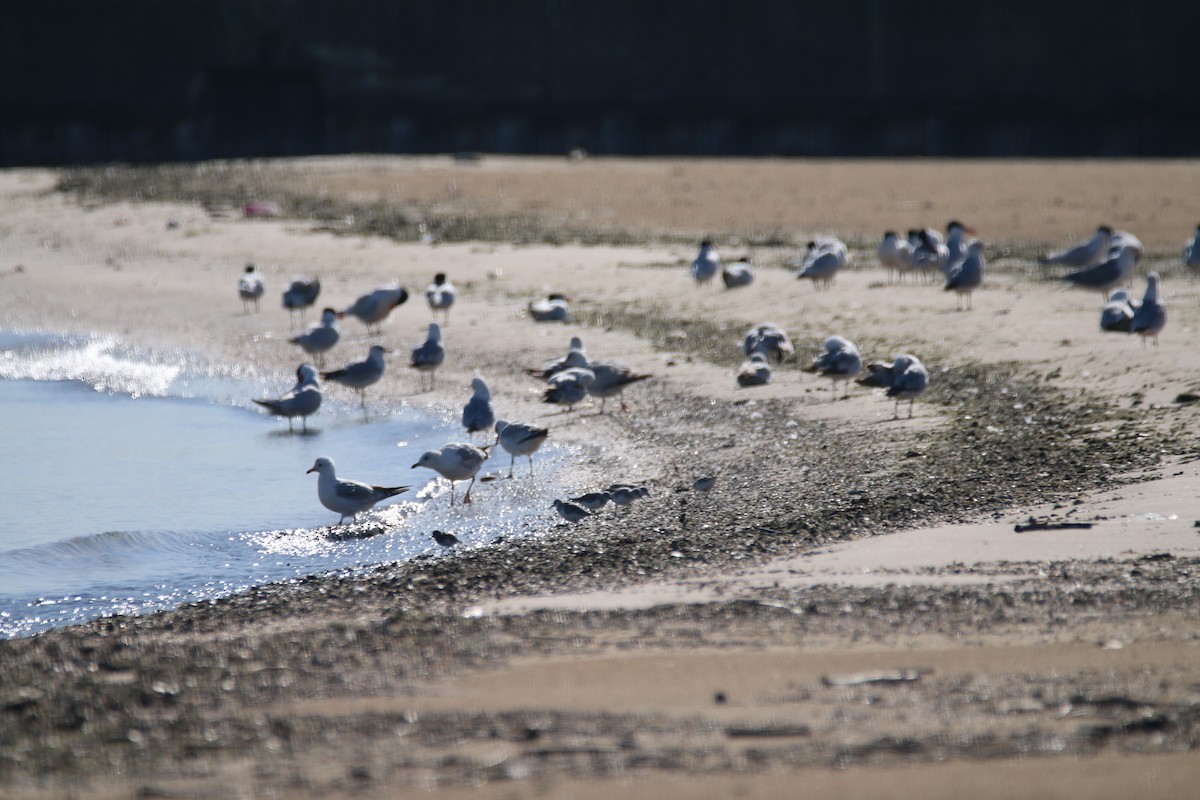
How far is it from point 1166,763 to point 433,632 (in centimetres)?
300

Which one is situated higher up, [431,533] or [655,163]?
[655,163]

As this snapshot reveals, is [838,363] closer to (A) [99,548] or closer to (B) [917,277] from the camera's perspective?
(A) [99,548]

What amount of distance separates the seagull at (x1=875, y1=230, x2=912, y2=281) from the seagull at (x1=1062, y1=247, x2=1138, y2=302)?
2.21 m

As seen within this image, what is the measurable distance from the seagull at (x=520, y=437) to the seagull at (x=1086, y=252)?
341 inches

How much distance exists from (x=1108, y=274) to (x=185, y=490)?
938cm

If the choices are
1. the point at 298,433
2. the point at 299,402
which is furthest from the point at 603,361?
the point at 298,433

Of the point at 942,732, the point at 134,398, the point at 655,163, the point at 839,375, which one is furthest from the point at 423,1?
the point at 942,732

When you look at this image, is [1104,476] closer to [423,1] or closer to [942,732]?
[942,732]

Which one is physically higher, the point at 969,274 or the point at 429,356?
the point at 969,274

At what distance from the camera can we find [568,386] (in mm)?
10883

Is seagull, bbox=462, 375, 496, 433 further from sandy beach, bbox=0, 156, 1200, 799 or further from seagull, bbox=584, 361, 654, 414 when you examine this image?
seagull, bbox=584, 361, 654, 414

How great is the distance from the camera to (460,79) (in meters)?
36.8

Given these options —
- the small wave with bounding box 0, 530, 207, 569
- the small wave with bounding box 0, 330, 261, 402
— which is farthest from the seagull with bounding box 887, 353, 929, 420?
the small wave with bounding box 0, 330, 261, 402

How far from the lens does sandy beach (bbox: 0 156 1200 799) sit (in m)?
4.44
